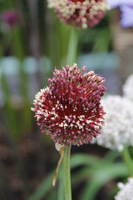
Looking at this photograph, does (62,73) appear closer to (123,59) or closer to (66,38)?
(66,38)

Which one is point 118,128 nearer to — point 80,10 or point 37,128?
point 80,10

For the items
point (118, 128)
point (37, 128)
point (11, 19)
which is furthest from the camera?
point (37, 128)

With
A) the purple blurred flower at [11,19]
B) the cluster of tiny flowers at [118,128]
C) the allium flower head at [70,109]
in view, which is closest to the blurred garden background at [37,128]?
the purple blurred flower at [11,19]

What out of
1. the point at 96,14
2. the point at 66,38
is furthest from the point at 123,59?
the point at 96,14

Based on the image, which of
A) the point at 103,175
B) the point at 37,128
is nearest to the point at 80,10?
the point at 103,175

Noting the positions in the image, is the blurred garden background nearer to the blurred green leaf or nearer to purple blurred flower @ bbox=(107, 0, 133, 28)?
the blurred green leaf

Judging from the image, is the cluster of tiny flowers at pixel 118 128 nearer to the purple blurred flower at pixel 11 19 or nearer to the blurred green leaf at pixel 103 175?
the blurred green leaf at pixel 103 175

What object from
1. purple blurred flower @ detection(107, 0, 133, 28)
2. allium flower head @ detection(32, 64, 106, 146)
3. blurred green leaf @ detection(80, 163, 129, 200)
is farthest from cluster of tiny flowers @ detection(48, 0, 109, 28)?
blurred green leaf @ detection(80, 163, 129, 200)
